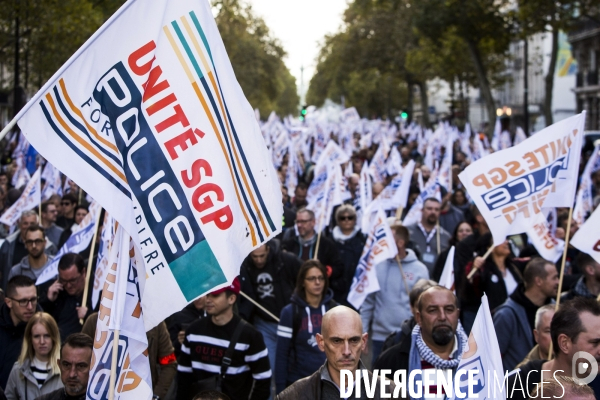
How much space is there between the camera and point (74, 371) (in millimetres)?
4883

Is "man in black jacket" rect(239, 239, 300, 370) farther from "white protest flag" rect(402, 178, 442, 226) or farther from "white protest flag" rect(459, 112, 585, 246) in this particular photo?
"white protest flag" rect(402, 178, 442, 226)

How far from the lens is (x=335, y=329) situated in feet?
14.3

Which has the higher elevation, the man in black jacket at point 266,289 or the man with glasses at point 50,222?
the man with glasses at point 50,222

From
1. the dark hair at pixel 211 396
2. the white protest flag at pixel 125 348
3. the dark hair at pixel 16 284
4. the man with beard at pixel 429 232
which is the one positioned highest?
the white protest flag at pixel 125 348

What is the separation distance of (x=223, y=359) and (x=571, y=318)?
2296 mm

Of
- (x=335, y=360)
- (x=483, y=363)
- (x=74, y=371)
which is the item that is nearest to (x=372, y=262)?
(x=74, y=371)

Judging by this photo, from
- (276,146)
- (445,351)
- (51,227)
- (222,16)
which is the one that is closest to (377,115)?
(222,16)

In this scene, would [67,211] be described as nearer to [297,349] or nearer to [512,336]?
[297,349]

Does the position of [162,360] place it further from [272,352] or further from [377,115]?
[377,115]

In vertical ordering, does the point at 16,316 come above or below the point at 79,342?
below

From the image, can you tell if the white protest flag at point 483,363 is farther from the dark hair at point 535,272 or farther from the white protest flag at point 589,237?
the dark hair at point 535,272

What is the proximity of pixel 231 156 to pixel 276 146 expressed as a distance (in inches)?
682

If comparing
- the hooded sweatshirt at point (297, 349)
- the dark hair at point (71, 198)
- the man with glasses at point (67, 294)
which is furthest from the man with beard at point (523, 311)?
the dark hair at point (71, 198)

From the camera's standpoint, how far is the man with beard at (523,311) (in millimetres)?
6062
